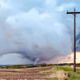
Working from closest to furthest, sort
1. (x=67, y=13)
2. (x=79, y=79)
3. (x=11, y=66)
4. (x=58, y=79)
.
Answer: (x=79, y=79) < (x=58, y=79) < (x=67, y=13) < (x=11, y=66)

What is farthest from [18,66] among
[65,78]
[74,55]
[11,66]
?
[65,78]

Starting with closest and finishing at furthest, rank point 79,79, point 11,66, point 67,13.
A: point 79,79, point 67,13, point 11,66

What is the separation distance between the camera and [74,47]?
140 ft

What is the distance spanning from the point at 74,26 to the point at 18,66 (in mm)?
Result: 36416

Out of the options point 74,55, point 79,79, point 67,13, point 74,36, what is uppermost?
point 67,13

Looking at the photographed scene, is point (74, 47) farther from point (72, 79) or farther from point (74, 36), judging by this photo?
point (72, 79)

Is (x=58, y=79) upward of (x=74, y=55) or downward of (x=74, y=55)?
downward

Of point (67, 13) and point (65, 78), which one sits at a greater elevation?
point (67, 13)

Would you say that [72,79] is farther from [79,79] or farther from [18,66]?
[18,66]

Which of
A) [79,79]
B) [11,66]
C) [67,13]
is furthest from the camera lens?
[11,66]

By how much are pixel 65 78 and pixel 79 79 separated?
8.48 feet

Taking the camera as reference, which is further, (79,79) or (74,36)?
(74,36)

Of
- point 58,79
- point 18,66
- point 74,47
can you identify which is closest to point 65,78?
point 58,79

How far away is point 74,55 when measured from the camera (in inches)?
1694
